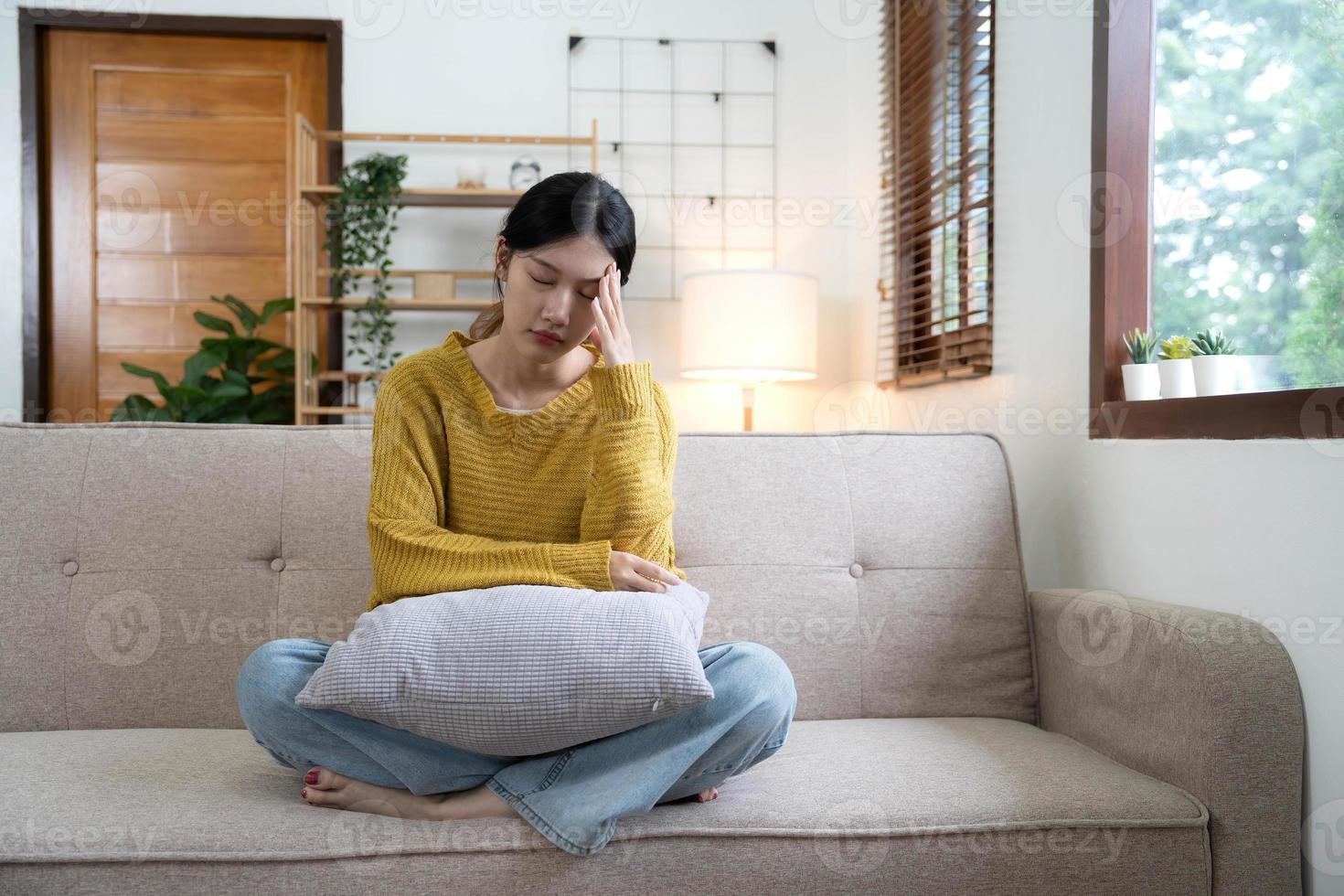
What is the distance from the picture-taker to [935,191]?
258 centimetres

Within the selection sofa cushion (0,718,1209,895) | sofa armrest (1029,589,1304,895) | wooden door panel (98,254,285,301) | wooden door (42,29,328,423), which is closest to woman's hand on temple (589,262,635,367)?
sofa cushion (0,718,1209,895)

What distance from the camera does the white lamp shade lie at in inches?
114

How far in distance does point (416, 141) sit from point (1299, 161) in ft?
8.19

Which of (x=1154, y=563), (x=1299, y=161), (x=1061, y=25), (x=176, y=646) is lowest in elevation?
(x=176, y=646)

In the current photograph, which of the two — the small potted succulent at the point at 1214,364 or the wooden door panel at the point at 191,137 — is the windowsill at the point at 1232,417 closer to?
the small potted succulent at the point at 1214,364

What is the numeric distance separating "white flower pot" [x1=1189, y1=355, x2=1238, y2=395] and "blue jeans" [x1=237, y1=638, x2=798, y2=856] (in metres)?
0.79

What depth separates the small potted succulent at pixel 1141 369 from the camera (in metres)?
1.68

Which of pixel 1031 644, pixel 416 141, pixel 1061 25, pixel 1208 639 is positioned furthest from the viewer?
pixel 416 141

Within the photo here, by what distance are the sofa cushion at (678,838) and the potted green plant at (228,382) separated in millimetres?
1781

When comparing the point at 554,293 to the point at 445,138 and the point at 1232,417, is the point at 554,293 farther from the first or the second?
the point at 445,138

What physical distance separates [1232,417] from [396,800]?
1.20 meters

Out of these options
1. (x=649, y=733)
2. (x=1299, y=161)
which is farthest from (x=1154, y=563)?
(x=649, y=733)

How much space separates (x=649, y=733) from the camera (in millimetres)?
1216

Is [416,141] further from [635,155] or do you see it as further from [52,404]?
[52,404]
